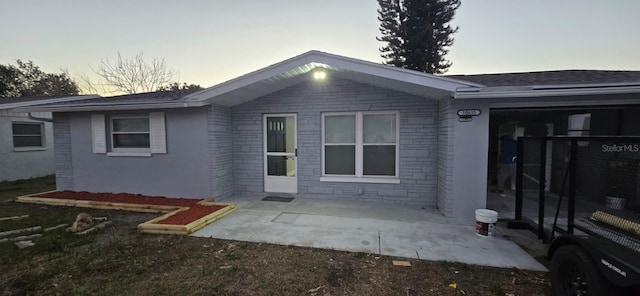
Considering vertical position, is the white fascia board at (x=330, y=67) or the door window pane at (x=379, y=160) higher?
the white fascia board at (x=330, y=67)

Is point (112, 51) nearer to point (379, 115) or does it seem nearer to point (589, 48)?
point (379, 115)

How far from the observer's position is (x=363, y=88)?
6066mm

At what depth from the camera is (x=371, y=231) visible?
4293mm

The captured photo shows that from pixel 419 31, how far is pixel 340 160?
1580 centimetres

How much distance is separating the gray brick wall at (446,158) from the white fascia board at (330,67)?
542mm

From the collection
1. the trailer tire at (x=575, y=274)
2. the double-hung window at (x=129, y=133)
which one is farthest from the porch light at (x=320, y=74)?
the trailer tire at (x=575, y=274)

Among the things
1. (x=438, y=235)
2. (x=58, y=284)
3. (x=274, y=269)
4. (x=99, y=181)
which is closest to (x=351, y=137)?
(x=438, y=235)

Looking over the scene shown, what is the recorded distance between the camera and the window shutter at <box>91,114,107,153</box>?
6.82 m

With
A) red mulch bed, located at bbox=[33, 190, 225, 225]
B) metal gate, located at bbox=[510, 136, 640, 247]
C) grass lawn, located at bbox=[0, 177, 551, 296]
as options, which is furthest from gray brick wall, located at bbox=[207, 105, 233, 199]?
metal gate, located at bbox=[510, 136, 640, 247]

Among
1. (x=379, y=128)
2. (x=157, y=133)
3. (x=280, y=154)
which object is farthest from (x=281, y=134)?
(x=157, y=133)

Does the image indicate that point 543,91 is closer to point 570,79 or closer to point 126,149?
point 570,79

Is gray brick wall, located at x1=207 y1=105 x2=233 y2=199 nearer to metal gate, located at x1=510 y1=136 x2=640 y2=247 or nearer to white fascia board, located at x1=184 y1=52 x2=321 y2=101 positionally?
white fascia board, located at x1=184 y1=52 x2=321 y2=101

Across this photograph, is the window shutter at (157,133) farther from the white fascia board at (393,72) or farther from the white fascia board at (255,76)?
the white fascia board at (393,72)

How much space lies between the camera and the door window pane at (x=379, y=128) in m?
6.09
